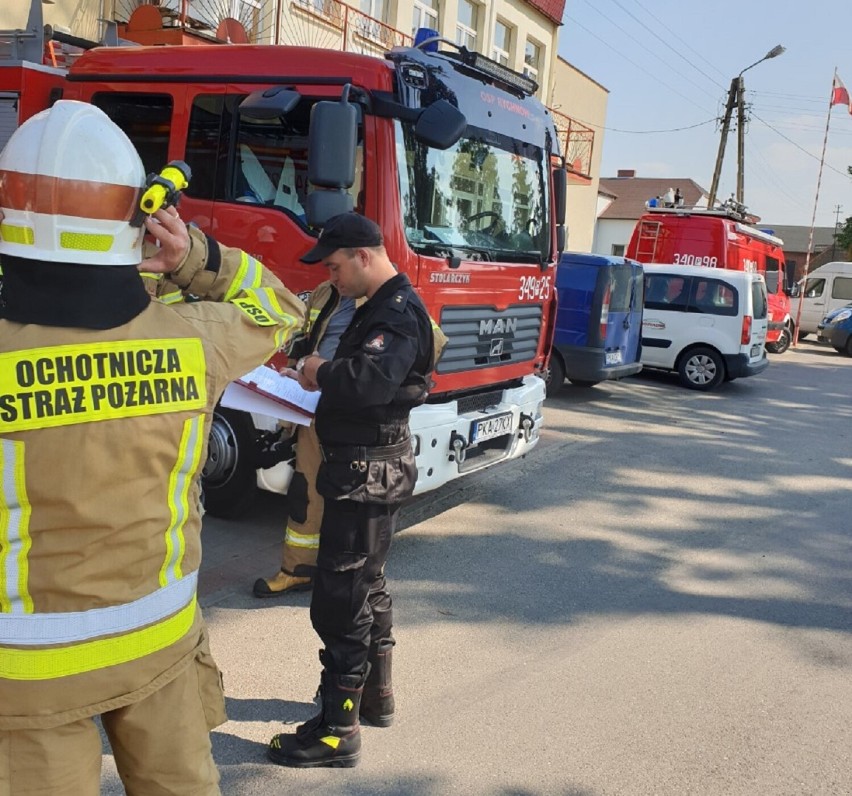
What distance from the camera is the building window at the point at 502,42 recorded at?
18.2 metres

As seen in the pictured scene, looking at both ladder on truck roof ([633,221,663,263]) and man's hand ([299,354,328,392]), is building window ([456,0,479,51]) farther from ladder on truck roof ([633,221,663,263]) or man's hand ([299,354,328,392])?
man's hand ([299,354,328,392])

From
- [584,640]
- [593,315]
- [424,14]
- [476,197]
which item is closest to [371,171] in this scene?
[476,197]

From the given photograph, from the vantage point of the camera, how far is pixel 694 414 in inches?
408

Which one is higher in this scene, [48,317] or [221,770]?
[48,317]

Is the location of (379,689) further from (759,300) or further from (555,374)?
(759,300)

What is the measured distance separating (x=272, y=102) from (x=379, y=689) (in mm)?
2887

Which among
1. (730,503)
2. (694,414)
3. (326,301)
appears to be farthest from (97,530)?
(694,414)

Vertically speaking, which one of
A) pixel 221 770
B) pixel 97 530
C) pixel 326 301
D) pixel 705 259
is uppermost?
pixel 705 259

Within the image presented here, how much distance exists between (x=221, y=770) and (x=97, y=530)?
1730 millimetres

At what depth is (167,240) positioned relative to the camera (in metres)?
1.78

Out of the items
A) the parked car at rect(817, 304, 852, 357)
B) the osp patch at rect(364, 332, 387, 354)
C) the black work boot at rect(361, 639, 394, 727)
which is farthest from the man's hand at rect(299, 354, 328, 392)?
the parked car at rect(817, 304, 852, 357)

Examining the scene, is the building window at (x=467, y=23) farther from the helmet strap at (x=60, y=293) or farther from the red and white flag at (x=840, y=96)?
the helmet strap at (x=60, y=293)

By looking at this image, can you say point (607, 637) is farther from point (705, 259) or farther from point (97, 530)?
point (705, 259)

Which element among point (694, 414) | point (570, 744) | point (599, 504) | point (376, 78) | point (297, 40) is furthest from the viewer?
point (297, 40)
